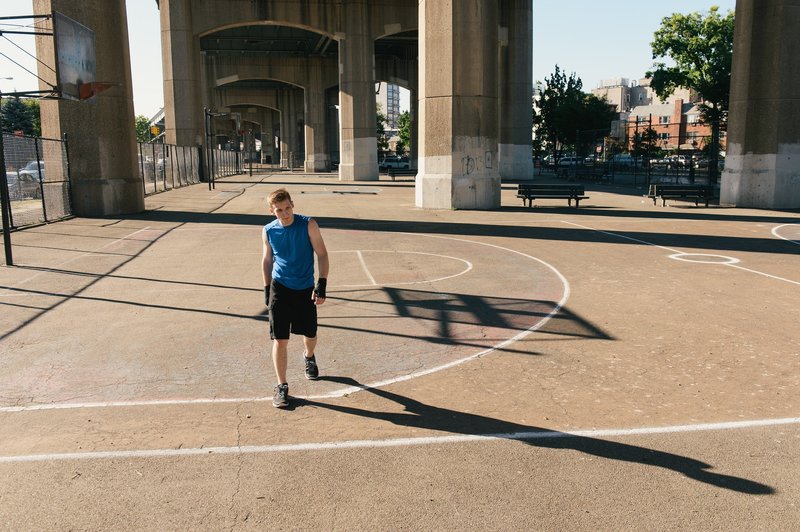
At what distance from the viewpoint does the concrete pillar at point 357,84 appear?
51.0 m

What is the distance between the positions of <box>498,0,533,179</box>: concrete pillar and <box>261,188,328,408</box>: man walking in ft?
150

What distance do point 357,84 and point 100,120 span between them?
2845 centimetres

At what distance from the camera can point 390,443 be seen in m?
5.79

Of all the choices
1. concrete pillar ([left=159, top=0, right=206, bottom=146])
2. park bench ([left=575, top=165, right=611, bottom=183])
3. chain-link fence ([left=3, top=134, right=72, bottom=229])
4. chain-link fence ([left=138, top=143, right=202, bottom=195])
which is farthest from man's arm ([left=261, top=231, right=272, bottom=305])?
park bench ([left=575, top=165, right=611, bottom=183])

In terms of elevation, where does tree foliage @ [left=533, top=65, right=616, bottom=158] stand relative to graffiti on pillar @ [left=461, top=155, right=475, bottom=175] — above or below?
above

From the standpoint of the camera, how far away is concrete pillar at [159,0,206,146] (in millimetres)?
48856

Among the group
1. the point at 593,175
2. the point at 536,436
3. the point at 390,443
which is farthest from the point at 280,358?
the point at 593,175

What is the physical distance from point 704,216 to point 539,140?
53.4m

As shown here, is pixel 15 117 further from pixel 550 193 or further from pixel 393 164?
pixel 550 193

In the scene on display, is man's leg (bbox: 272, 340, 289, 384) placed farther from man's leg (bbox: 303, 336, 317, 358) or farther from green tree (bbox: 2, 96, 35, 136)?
green tree (bbox: 2, 96, 35, 136)

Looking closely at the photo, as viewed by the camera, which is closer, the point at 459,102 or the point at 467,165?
the point at 459,102

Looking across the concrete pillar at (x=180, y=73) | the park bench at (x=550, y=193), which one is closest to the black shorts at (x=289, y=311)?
the park bench at (x=550, y=193)

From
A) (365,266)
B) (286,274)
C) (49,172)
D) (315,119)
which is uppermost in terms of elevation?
(315,119)

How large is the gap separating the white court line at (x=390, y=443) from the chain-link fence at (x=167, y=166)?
29721 millimetres
